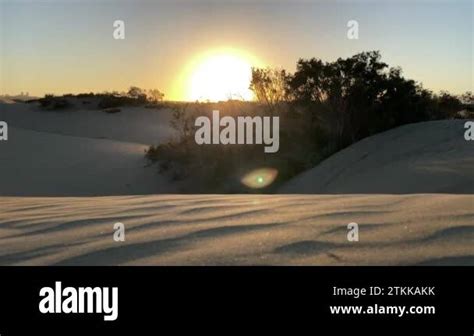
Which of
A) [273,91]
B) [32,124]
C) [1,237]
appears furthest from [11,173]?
[32,124]

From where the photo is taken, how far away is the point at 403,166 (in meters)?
9.31

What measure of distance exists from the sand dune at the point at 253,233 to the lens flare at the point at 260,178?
9.43 meters

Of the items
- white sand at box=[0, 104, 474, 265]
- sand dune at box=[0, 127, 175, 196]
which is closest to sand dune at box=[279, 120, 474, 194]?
white sand at box=[0, 104, 474, 265]

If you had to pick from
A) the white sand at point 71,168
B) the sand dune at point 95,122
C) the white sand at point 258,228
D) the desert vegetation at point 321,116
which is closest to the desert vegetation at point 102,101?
the sand dune at point 95,122

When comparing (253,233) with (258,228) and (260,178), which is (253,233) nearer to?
(258,228)

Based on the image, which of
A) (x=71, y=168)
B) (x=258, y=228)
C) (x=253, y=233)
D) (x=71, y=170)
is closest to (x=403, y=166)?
(x=258, y=228)

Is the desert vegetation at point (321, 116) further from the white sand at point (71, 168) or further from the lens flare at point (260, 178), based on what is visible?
the white sand at point (71, 168)

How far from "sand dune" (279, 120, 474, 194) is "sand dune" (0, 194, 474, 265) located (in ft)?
10.7

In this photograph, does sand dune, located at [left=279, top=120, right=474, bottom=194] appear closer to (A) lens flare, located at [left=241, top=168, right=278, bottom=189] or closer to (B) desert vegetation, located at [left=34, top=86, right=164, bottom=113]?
(A) lens flare, located at [left=241, top=168, right=278, bottom=189]

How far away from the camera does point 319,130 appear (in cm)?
1565

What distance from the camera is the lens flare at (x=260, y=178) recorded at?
14156mm

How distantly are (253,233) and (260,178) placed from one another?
11154 millimetres
